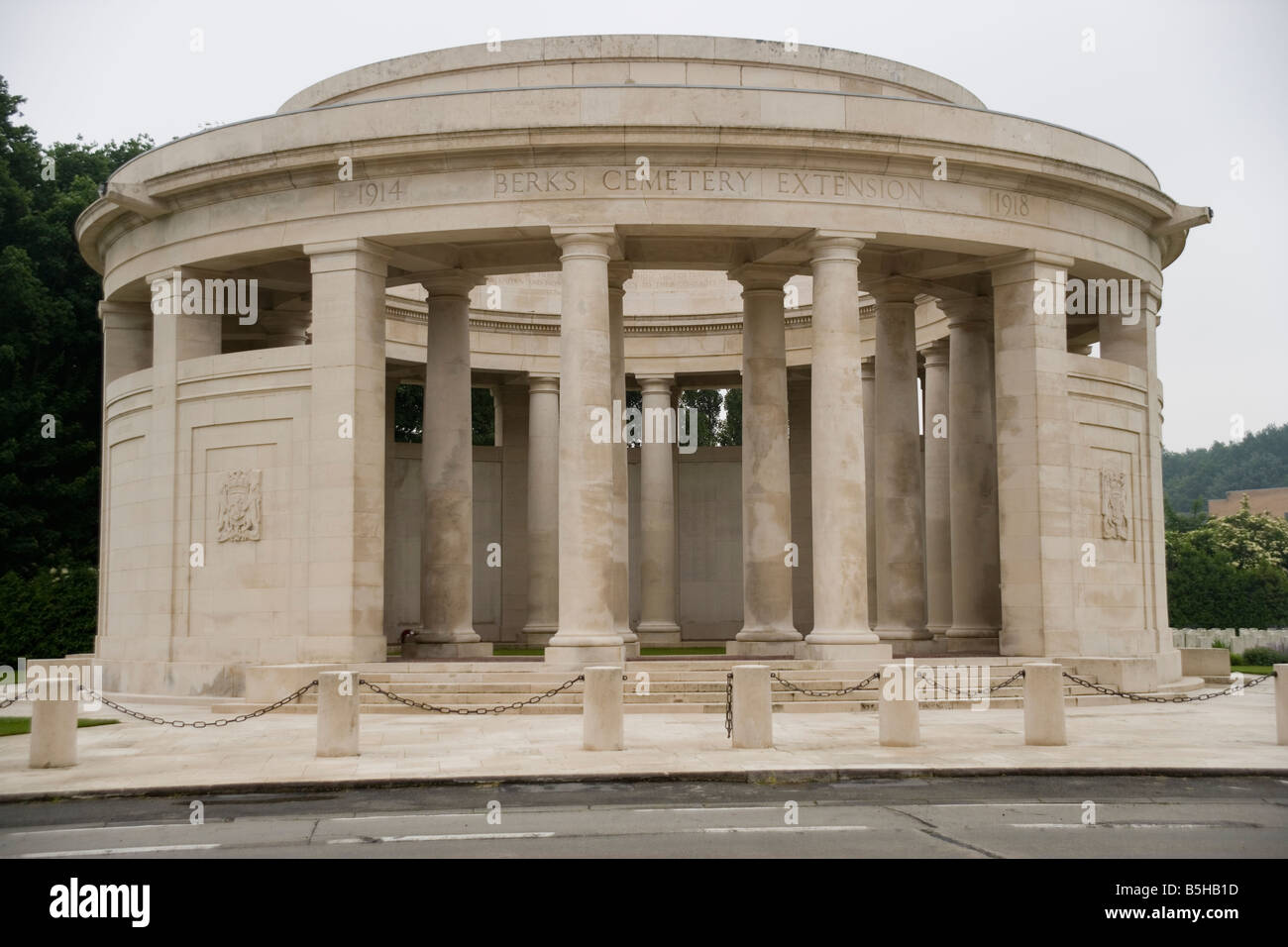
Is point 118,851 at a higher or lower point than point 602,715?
lower

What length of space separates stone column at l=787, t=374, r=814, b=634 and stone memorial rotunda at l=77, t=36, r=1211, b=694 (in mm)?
14081

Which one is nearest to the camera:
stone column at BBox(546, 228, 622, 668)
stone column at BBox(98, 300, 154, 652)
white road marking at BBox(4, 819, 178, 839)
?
white road marking at BBox(4, 819, 178, 839)

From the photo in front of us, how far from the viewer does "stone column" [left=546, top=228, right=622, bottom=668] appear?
37.7 metres

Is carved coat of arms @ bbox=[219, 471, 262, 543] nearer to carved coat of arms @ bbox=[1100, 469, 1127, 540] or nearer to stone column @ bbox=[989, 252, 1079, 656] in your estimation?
stone column @ bbox=[989, 252, 1079, 656]

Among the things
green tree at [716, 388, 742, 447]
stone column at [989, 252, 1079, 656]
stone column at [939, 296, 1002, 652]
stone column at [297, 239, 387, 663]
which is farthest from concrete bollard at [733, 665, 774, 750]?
green tree at [716, 388, 742, 447]

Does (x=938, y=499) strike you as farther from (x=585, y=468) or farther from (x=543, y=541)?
(x=585, y=468)

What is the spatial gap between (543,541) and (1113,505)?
2351 cm

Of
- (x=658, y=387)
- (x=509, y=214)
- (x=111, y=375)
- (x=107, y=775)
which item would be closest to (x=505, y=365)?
(x=658, y=387)

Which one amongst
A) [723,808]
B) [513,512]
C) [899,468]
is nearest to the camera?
[723,808]

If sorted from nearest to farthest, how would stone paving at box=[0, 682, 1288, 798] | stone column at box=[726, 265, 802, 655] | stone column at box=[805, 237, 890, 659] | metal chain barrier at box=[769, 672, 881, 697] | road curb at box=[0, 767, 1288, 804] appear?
road curb at box=[0, 767, 1288, 804] < stone paving at box=[0, 682, 1288, 798] < metal chain barrier at box=[769, 672, 881, 697] < stone column at box=[805, 237, 890, 659] < stone column at box=[726, 265, 802, 655]

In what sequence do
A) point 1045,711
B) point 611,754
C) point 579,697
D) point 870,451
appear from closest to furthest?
point 611,754
point 1045,711
point 579,697
point 870,451

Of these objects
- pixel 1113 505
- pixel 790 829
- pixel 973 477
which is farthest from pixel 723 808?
pixel 973 477

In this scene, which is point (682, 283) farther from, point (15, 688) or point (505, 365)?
point (15, 688)

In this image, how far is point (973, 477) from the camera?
48750 millimetres
